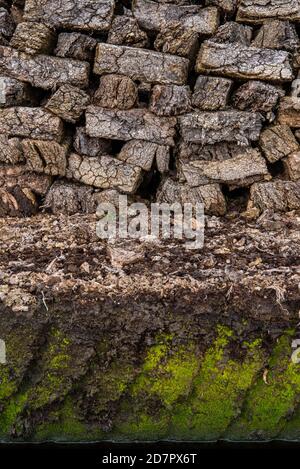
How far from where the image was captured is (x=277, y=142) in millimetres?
3965

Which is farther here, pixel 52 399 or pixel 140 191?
pixel 140 191

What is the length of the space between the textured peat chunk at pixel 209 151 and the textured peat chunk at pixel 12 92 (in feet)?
3.48

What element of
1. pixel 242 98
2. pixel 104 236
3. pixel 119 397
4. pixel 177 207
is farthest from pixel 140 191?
pixel 119 397

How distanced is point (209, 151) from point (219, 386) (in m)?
1.60

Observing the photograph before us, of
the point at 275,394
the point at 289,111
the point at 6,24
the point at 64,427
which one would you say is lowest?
the point at 64,427

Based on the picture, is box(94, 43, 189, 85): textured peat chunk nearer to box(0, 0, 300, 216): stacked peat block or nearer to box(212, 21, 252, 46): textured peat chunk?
box(0, 0, 300, 216): stacked peat block

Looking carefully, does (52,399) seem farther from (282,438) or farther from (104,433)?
(282,438)

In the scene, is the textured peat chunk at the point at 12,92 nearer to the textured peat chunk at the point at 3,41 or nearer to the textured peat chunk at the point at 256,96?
the textured peat chunk at the point at 3,41

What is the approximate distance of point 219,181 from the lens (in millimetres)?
3975

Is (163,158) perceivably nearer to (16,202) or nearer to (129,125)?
(129,125)

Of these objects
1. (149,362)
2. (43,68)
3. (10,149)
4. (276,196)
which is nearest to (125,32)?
(43,68)

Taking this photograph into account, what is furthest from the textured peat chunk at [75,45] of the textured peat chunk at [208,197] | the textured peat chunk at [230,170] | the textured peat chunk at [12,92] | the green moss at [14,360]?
the green moss at [14,360]

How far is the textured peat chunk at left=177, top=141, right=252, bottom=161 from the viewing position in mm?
3971

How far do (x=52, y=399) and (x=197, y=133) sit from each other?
6.15 feet
